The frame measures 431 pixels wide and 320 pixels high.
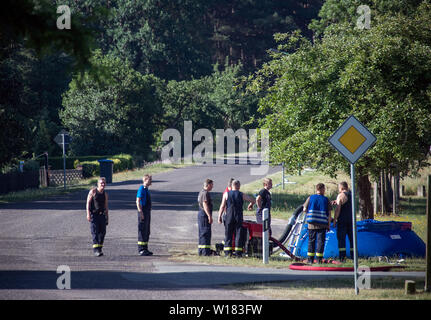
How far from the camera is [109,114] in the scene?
57594 millimetres

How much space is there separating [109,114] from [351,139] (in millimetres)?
48465

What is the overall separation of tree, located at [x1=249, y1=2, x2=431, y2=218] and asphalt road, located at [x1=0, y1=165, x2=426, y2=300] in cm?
311

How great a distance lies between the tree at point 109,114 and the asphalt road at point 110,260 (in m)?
28.0

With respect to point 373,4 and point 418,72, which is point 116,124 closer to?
point 373,4

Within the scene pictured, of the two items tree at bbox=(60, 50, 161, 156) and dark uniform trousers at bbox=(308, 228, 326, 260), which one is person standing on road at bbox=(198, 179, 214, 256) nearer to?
dark uniform trousers at bbox=(308, 228, 326, 260)

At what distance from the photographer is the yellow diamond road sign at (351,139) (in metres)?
10.5

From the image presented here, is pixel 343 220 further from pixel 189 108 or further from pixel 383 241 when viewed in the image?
pixel 189 108

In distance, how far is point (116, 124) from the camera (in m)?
57.1

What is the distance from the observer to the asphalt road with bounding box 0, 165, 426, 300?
10.7 metres

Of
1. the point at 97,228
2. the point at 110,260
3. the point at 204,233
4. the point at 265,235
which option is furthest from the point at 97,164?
the point at 265,235

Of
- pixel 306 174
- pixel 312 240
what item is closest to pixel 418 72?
pixel 312 240

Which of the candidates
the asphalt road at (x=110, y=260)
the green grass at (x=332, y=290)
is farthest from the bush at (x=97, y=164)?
the green grass at (x=332, y=290)

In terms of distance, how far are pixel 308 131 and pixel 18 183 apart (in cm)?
2165

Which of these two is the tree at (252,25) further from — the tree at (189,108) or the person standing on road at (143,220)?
the person standing on road at (143,220)
